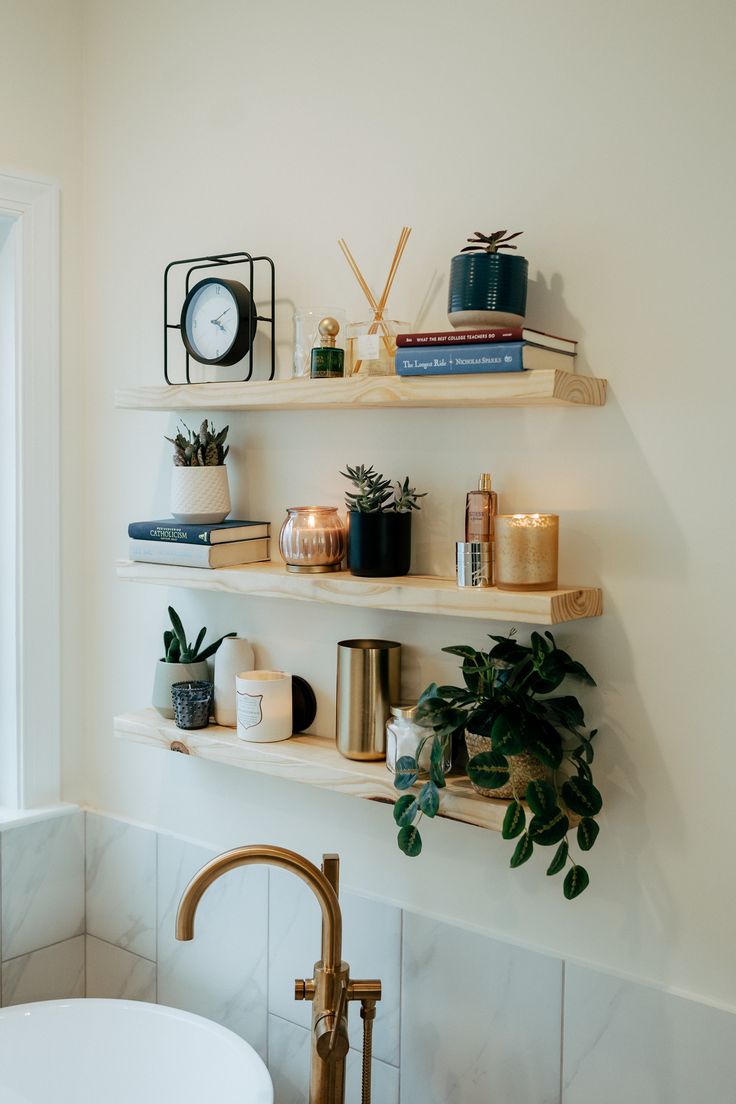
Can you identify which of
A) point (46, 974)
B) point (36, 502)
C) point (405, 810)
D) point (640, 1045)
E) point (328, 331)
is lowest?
point (46, 974)

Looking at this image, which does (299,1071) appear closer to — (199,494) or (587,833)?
(587,833)

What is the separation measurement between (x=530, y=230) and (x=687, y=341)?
0.28 m

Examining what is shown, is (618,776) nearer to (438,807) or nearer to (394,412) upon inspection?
(438,807)

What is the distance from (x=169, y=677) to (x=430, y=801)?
24.7 inches

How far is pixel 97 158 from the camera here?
6.35ft

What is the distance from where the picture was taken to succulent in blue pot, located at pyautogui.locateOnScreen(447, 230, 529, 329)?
1234 mm

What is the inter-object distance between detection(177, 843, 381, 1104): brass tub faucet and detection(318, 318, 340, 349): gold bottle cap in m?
0.71

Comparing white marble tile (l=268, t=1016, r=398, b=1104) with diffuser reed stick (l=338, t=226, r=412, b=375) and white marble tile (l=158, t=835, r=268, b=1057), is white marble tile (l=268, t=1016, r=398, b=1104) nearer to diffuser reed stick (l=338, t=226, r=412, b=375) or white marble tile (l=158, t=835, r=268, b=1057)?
white marble tile (l=158, t=835, r=268, b=1057)

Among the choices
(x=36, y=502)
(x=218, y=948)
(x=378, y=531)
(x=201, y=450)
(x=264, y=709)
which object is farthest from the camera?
(x=36, y=502)

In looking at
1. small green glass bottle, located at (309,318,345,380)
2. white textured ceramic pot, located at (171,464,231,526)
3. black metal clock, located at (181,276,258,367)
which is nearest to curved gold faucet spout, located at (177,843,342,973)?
white textured ceramic pot, located at (171,464,231,526)

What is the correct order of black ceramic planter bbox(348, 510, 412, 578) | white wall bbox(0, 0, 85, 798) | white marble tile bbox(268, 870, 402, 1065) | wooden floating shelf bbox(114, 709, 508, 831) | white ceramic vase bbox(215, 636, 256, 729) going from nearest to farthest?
wooden floating shelf bbox(114, 709, 508, 831)
black ceramic planter bbox(348, 510, 412, 578)
white marble tile bbox(268, 870, 402, 1065)
white ceramic vase bbox(215, 636, 256, 729)
white wall bbox(0, 0, 85, 798)

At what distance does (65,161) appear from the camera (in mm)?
1935

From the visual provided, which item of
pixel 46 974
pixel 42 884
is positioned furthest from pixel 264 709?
pixel 46 974

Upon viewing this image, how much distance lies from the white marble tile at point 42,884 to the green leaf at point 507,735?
1157 millimetres
